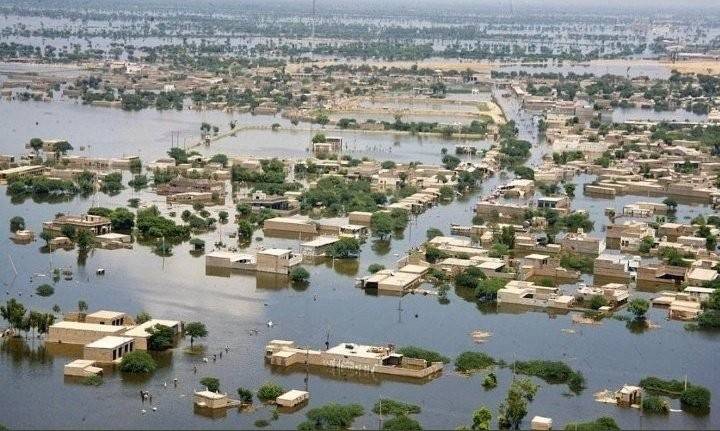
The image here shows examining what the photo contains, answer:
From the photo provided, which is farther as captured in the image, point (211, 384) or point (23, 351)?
point (23, 351)

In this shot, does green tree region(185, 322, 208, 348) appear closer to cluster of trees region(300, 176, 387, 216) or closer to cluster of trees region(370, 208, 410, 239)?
cluster of trees region(370, 208, 410, 239)

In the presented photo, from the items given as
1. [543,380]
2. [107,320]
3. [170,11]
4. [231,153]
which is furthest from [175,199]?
[170,11]

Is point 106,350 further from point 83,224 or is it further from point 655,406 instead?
point 83,224

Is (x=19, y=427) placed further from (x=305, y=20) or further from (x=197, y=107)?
(x=305, y=20)

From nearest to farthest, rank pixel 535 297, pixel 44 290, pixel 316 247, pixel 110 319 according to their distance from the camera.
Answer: pixel 110 319 < pixel 44 290 < pixel 535 297 < pixel 316 247

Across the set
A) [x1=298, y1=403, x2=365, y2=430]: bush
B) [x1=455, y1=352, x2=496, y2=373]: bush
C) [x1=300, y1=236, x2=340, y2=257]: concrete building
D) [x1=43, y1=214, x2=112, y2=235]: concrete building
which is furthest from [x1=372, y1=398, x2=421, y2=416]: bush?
[x1=43, y1=214, x2=112, y2=235]: concrete building

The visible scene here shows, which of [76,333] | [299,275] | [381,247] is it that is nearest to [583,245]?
[381,247]

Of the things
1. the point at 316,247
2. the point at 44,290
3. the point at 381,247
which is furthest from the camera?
the point at 381,247
